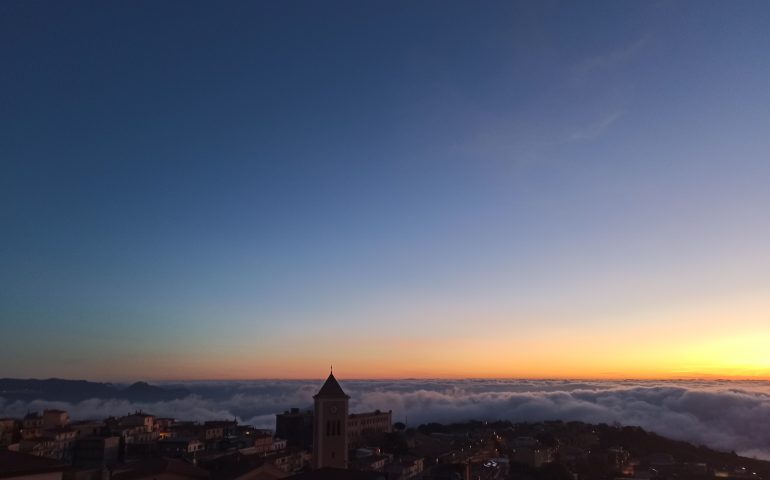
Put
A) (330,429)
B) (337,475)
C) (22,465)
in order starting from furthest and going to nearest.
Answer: (330,429)
(337,475)
(22,465)

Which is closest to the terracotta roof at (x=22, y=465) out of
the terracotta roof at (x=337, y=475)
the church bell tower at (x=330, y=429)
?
the terracotta roof at (x=337, y=475)

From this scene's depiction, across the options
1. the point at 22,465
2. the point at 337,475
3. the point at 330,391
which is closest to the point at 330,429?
the point at 330,391

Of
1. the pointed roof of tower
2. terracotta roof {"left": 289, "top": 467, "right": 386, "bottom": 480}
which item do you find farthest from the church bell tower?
terracotta roof {"left": 289, "top": 467, "right": 386, "bottom": 480}

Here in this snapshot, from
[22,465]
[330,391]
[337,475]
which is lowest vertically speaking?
[337,475]

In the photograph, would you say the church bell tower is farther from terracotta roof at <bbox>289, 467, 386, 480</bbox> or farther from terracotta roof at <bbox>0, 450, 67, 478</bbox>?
terracotta roof at <bbox>0, 450, 67, 478</bbox>

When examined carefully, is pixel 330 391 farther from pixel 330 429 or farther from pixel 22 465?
pixel 22 465

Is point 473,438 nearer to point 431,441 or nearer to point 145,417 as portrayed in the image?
point 431,441

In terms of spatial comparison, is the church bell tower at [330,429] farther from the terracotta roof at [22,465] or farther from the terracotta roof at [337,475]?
the terracotta roof at [22,465]
